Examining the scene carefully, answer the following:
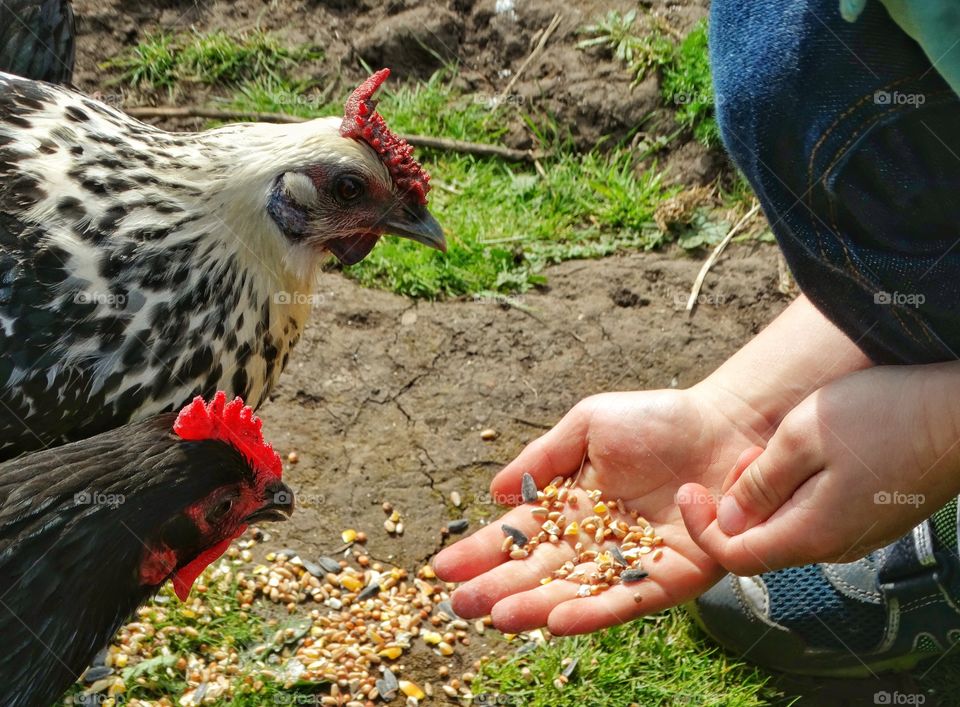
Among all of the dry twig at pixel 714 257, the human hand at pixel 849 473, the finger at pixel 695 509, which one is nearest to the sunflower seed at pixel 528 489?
the finger at pixel 695 509

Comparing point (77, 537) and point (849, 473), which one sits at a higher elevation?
point (849, 473)

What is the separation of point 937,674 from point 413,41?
136 inches

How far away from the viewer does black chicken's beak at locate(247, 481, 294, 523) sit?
7.46 feet

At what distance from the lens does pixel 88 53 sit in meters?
4.93

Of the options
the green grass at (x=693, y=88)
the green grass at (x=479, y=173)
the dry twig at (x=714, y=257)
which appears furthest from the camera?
the green grass at (x=693, y=88)

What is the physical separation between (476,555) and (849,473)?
100cm

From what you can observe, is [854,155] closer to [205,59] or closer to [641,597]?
[641,597]

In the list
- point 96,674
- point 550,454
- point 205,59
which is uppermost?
point 205,59

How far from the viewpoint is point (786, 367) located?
9.12ft

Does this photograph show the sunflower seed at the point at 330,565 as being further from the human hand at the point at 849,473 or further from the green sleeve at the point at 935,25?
the green sleeve at the point at 935,25

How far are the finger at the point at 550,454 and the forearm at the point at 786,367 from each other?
0.35m

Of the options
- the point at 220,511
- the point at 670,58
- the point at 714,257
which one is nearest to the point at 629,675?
the point at 220,511

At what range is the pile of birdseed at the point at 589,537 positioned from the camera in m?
2.67

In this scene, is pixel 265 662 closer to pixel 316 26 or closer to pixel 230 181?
pixel 230 181
